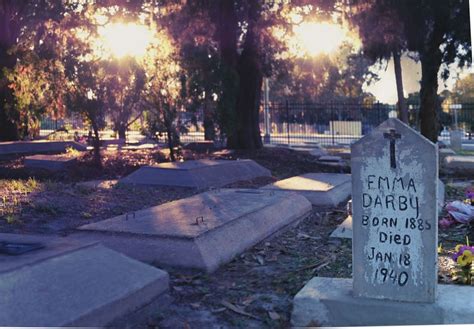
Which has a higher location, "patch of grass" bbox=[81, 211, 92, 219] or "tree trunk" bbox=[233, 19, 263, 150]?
"tree trunk" bbox=[233, 19, 263, 150]

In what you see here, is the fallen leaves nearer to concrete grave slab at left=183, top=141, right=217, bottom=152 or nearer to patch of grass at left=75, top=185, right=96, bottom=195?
patch of grass at left=75, top=185, right=96, bottom=195

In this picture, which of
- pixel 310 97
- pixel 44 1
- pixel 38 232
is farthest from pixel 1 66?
pixel 310 97

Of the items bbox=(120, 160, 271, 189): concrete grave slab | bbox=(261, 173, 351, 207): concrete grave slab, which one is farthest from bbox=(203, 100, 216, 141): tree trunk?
bbox=(261, 173, 351, 207): concrete grave slab

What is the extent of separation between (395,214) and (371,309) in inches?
25.5

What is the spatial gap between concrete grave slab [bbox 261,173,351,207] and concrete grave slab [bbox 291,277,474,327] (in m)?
4.80

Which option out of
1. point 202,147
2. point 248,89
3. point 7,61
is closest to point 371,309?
point 248,89

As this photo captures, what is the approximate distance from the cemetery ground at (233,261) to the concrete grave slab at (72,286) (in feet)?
0.81

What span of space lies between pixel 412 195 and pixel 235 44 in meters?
14.8

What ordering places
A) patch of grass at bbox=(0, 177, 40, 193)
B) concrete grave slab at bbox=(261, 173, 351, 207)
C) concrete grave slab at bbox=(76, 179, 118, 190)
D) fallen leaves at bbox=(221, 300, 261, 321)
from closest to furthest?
fallen leaves at bbox=(221, 300, 261, 321) < concrete grave slab at bbox=(261, 173, 351, 207) < patch of grass at bbox=(0, 177, 40, 193) < concrete grave slab at bbox=(76, 179, 118, 190)

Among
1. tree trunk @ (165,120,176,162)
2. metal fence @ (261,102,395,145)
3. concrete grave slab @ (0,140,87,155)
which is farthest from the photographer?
metal fence @ (261,102,395,145)

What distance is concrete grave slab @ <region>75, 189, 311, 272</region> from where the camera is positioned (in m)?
5.54

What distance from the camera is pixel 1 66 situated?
18.5 metres

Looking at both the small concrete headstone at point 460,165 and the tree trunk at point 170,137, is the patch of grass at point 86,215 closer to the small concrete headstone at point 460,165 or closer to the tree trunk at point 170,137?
the tree trunk at point 170,137

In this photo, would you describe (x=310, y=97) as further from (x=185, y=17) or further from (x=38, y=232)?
(x=38, y=232)
